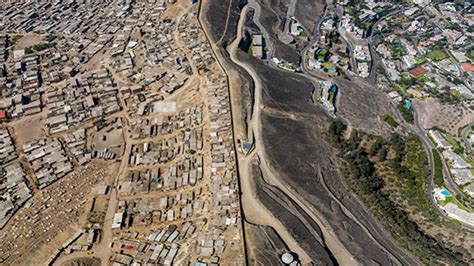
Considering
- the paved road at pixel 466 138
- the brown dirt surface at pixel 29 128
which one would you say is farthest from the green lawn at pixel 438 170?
the brown dirt surface at pixel 29 128

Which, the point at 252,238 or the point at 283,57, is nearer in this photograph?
the point at 252,238

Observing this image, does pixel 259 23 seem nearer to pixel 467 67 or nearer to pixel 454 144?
pixel 454 144

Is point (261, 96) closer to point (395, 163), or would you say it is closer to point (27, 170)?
point (395, 163)

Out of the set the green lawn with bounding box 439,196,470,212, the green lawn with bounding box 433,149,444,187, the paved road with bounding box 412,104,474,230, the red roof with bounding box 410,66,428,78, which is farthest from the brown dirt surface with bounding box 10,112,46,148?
the red roof with bounding box 410,66,428,78

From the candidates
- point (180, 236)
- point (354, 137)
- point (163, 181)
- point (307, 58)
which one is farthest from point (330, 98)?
point (180, 236)

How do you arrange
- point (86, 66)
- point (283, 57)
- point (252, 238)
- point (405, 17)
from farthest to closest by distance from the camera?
point (405, 17)
point (283, 57)
point (86, 66)
point (252, 238)
